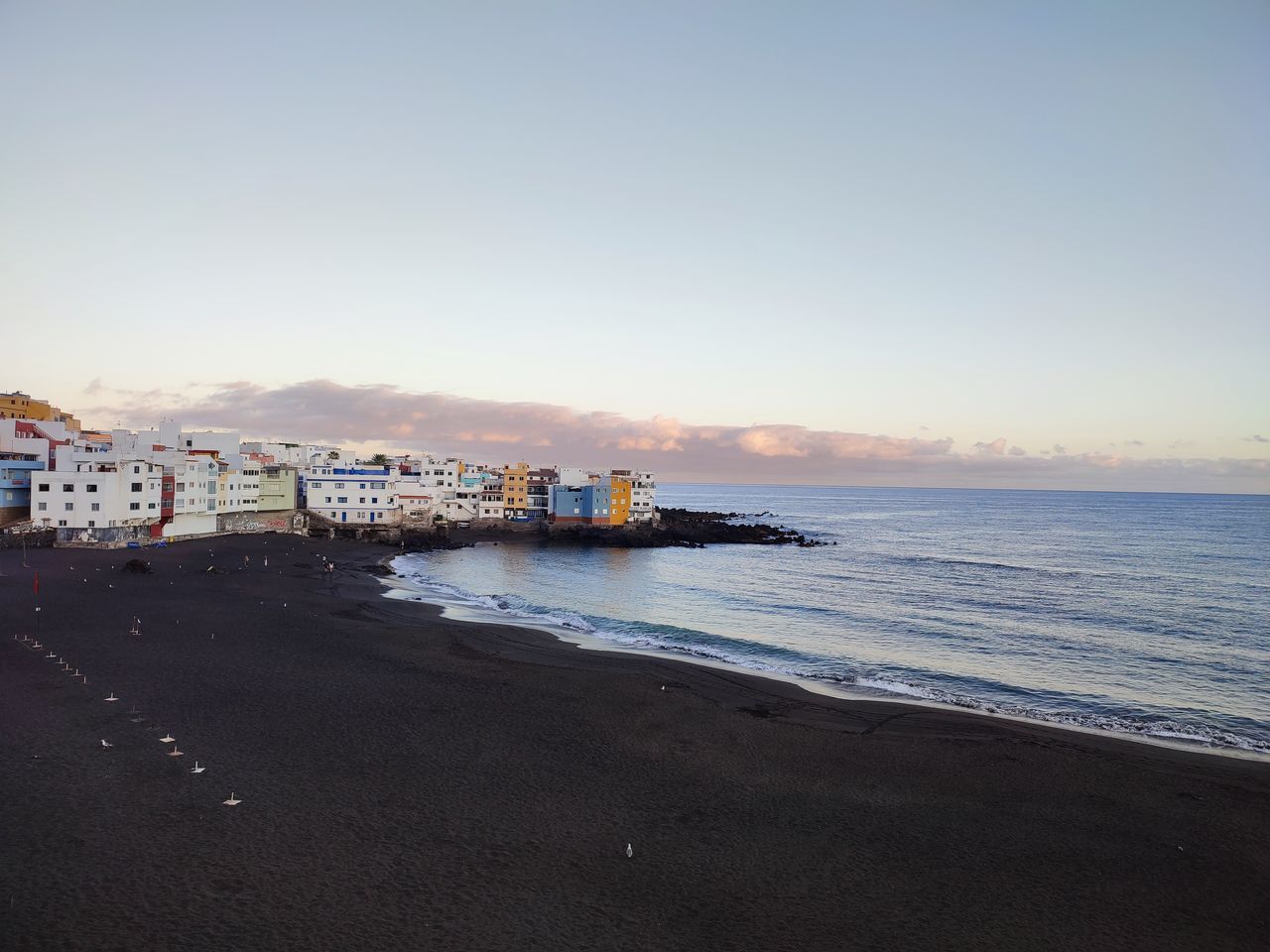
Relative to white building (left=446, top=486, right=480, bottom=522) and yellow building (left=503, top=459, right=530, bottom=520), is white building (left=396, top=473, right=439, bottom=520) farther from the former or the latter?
yellow building (left=503, top=459, right=530, bottom=520)

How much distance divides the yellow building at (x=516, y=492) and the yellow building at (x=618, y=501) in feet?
39.5

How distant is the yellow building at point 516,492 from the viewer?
324 ft

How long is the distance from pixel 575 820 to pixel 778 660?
57.5ft

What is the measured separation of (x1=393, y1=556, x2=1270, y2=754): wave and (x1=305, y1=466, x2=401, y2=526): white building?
37991 mm

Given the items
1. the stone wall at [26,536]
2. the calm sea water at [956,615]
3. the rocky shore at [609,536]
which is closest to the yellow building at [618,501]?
the rocky shore at [609,536]

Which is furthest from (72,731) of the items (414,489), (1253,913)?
(414,489)

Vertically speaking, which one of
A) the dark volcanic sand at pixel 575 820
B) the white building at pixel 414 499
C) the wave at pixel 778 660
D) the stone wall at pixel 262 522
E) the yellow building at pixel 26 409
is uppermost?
the yellow building at pixel 26 409

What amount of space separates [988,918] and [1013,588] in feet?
154

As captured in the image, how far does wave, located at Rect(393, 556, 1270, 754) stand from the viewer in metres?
21.7

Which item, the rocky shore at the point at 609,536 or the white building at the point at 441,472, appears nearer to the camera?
the rocky shore at the point at 609,536

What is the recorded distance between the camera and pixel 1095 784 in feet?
55.6

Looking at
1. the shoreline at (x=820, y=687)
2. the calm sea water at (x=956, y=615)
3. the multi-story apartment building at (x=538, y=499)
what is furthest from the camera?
the multi-story apartment building at (x=538, y=499)

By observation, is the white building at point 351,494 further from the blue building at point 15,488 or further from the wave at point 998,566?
the wave at point 998,566

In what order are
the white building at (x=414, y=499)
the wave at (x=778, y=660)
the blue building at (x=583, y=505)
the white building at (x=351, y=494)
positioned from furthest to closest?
the blue building at (x=583, y=505) → the white building at (x=414, y=499) → the white building at (x=351, y=494) → the wave at (x=778, y=660)
